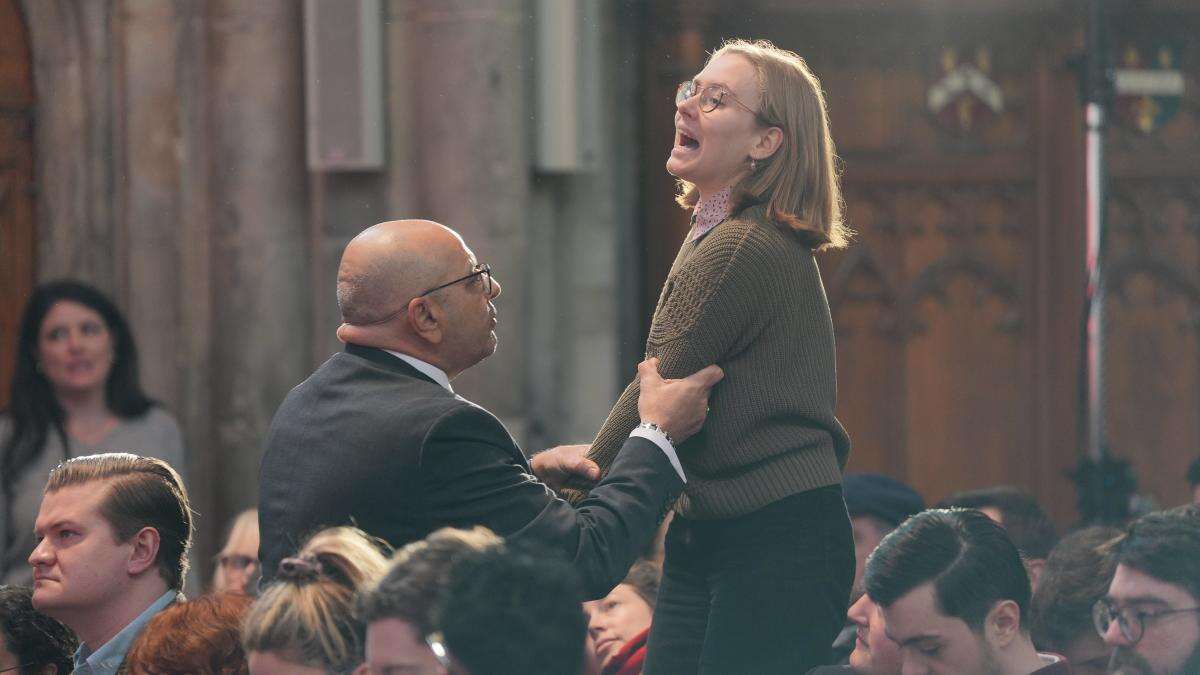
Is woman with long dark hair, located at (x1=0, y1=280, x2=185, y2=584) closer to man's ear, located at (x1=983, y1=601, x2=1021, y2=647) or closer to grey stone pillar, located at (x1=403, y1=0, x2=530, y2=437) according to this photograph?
grey stone pillar, located at (x1=403, y1=0, x2=530, y2=437)

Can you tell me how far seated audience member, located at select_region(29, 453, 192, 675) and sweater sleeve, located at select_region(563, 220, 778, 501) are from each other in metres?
1.13

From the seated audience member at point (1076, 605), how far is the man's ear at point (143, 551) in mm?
2030

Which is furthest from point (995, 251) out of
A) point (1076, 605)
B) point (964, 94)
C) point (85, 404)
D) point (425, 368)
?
point (425, 368)

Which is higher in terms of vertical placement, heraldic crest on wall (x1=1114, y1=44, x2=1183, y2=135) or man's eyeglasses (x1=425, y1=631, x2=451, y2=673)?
heraldic crest on wall (x1=1114, y1=44, x2=1183, y2=135)

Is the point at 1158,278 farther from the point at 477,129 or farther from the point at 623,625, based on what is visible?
the point at 623,625

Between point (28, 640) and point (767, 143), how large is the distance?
182 centimetres

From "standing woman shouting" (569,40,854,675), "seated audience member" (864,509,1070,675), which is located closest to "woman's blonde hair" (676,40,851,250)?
"standing woman shouting" (569,40,854,675)

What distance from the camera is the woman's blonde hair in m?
3.45

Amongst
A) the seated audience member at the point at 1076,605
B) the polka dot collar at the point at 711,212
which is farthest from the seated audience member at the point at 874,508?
the polka dot collar at the point at 711,212

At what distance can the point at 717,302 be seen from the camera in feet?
11.0

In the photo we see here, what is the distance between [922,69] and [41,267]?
337 cm

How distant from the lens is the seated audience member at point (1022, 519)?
5.15 m

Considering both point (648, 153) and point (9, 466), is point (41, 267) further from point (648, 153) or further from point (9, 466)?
point (648, 153)

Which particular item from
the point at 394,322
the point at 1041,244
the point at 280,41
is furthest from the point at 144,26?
the point at 394,322
